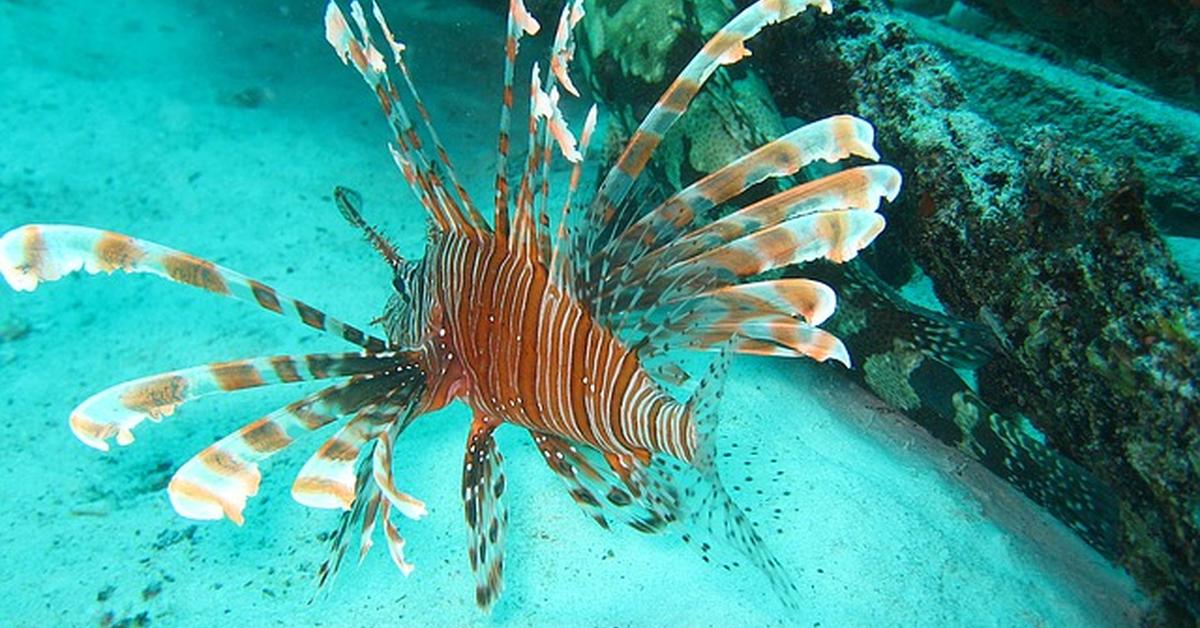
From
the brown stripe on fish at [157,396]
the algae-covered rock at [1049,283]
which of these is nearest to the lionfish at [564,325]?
the brown stripe on fish at [157,396]

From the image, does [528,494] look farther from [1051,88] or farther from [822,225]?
[1051,88]

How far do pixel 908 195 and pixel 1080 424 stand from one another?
3.74ft

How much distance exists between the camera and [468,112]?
24.5ft

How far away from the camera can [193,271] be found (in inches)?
66.3

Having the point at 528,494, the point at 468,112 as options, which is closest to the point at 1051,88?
the point at 528,494

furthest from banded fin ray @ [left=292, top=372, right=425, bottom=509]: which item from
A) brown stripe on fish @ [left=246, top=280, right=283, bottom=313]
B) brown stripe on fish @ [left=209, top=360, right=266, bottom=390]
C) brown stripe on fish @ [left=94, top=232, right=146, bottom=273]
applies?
brown stripe on fish @ [left=94, top=232, right=146, bottom=273]

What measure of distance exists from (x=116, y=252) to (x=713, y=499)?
1.51m

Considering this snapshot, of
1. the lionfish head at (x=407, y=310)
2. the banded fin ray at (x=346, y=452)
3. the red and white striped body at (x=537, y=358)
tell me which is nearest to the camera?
the banded fin ray at (x=346, y=452)

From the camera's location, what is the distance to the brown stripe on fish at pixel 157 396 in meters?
1.58

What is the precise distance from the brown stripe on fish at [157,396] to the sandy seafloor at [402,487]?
1.31 meters

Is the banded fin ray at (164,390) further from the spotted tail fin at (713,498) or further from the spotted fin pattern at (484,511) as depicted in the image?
the spotted tail fin at (713,498)

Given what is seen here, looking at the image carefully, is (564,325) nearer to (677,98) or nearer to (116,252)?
(677,98)

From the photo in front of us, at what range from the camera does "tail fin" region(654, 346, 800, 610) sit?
1.73 m

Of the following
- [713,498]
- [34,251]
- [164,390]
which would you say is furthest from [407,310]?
[713,498]
